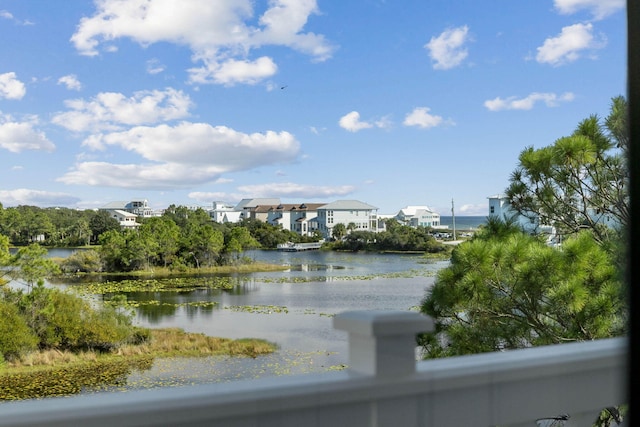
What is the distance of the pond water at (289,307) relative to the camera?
12219 millimetres

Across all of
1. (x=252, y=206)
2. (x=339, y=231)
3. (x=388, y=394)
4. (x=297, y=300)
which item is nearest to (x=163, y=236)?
(x=252, y=206)

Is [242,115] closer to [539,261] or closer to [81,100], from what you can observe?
[81,100]

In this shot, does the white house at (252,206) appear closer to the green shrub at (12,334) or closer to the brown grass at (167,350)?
the brown grass at (167,350)

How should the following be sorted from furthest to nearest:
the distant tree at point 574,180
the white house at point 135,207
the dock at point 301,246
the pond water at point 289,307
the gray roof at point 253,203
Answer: the gray roof at point 253,203
the white house at point 135,207
the dock at point 301,246
the pond water at point 289,307
the distant tree at point 574,180

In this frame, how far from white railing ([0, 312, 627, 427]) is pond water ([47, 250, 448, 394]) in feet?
32.8

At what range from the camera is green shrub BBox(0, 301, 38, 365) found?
37.3ft

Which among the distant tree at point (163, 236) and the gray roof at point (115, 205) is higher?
the gray roof at point (115, 205)

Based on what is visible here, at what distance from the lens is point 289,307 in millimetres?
15695

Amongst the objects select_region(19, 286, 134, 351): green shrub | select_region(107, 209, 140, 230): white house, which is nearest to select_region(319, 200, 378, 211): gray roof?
select_region(107, 209, 140, 230): white house

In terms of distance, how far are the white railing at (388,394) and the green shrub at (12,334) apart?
12330 mm

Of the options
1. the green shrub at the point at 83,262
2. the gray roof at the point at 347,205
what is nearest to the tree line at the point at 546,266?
the green shrub at the point at 83,262

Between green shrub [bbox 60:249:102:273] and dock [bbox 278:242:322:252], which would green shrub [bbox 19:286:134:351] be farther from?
dock [bbox 278:242:322:252]

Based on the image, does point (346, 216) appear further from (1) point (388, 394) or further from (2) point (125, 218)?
(1) point (388, 394)

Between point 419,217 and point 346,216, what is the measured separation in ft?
8.26
